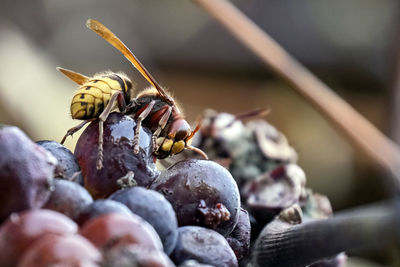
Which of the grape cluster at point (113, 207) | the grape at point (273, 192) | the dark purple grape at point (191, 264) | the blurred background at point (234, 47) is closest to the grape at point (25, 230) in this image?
the grape cluster at point (113, 207)

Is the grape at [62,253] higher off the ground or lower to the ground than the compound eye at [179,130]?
lower

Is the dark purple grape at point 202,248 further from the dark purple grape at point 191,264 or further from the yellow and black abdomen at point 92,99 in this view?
the yellow and black abdomen at point 92,99

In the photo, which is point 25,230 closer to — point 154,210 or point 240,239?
point 154,210

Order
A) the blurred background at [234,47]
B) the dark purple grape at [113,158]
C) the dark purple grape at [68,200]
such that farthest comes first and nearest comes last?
the blurred background at [234,47] → the dark purple grape at [113,158] → the dark purple grape at [68,200]

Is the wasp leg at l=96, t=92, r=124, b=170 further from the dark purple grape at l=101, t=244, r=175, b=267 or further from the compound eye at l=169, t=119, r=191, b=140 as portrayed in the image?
the dark purple grape at l=101, t=244, r=175, b=267

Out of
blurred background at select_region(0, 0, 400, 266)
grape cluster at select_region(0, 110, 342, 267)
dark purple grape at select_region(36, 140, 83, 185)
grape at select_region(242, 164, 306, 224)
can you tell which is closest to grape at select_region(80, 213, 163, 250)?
grape cluster at select_region(0, 110, 342, 267)

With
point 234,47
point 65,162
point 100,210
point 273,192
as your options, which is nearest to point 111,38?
point 65,162
